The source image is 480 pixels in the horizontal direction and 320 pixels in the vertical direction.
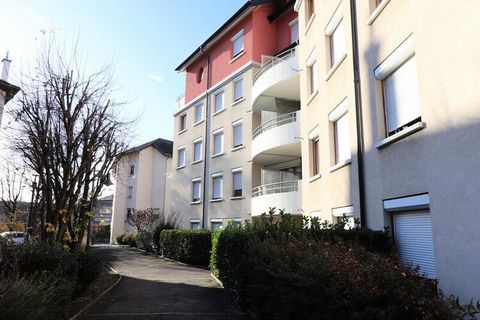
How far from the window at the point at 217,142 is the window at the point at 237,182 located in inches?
98.5

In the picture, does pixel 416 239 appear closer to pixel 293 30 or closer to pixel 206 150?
pixel 293 30

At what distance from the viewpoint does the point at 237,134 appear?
26.1 meters

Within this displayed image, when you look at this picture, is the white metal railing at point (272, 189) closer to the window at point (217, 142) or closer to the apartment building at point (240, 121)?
the apartment building at point (240, 121)

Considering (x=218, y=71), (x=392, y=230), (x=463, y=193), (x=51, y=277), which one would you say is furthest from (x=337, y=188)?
(x=218, y=71)

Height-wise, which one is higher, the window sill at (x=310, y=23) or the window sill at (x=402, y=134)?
the window sill at (x=310, y=23)

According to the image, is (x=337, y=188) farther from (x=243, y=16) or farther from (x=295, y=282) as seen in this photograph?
(x=243, y=16)

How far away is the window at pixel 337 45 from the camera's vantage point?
11.8 metres

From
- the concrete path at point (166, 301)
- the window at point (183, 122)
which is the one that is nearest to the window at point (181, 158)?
the window at point (183, 122)

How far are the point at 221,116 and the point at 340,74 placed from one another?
54.6 ft

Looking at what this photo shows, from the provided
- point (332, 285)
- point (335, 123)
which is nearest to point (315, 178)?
point (335, 123)

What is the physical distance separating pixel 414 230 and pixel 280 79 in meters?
13.1

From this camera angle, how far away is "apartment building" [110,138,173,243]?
146 feet

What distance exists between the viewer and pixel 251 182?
76.9ft

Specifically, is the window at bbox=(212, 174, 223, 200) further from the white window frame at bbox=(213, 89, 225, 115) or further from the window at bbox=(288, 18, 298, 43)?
the window at bbox=(288, 18, 298, 43)
